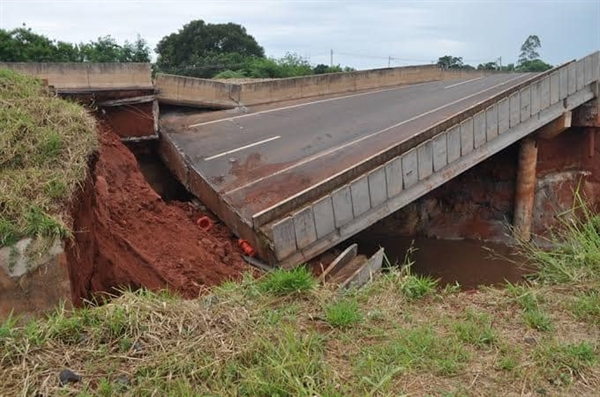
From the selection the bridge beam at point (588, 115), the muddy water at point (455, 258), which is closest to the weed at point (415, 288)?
the muddy water at point (455, 258)

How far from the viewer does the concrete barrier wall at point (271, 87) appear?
1076cm

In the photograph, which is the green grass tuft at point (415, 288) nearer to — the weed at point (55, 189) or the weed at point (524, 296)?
the weed at point (524, 296)

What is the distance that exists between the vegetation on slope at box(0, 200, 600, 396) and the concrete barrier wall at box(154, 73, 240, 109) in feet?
26.2

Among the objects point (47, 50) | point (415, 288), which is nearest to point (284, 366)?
point (415, 288)

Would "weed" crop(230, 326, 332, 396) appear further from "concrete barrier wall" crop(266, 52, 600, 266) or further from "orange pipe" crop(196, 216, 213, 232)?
"orange pipe" crop(196, 216, 213, 232)

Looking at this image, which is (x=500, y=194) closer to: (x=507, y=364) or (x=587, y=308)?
(x=587, y=308)

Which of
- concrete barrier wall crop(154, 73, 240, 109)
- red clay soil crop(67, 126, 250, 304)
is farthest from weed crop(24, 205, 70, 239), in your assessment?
concrete barrier wall crop(154, 73, 240, 109)

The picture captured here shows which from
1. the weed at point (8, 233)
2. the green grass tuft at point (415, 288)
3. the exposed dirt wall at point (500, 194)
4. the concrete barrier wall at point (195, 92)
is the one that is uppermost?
the concrete barrier wall at point (195, 92)

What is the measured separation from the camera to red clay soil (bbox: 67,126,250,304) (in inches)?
189

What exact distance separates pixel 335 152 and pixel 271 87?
3989 millimetres

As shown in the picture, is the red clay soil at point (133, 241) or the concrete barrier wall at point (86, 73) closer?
the red clay soil at point (133, 241)

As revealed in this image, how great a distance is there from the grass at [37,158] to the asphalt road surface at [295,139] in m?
2.63

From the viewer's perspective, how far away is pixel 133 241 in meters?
6.21

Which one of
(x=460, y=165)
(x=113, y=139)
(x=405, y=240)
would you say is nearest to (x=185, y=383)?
(x=113, y=139)
